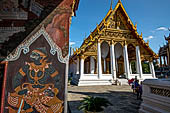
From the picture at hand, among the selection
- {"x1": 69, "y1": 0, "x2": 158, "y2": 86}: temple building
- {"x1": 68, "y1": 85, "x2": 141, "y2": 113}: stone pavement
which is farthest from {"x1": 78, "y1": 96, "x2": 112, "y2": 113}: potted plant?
{"x1": 69, "y1": 0, "x2": 158, "y2": 86}: temple building

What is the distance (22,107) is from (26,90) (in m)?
0.43

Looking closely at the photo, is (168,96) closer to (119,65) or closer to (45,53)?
(45,53)

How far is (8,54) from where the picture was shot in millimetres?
2766

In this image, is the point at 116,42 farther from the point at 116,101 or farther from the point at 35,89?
the point at 35,89

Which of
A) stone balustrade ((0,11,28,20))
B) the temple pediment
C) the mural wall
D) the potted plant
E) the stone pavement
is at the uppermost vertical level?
the temple pediment

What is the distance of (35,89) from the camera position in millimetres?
2668

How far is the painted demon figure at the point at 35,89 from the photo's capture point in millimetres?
2590

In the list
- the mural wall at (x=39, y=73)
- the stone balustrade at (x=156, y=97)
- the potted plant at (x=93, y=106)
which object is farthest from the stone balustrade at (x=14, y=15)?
the stone balustrade at (x=156, y=97)

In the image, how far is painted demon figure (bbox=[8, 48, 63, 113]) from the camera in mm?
2590

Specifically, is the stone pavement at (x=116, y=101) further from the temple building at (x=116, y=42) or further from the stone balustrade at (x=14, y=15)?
the temple building at (x=116, y=42)

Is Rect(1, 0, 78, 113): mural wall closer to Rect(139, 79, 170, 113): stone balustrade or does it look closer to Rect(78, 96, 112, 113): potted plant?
Rect(78, 96, 112, 113): potted plant

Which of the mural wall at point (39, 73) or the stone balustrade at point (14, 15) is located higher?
the stone balustrade at point (14, 15)

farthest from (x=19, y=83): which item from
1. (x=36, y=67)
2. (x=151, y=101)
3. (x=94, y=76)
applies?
(x=94, y=76)

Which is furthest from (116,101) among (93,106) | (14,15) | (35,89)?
(14,15)
